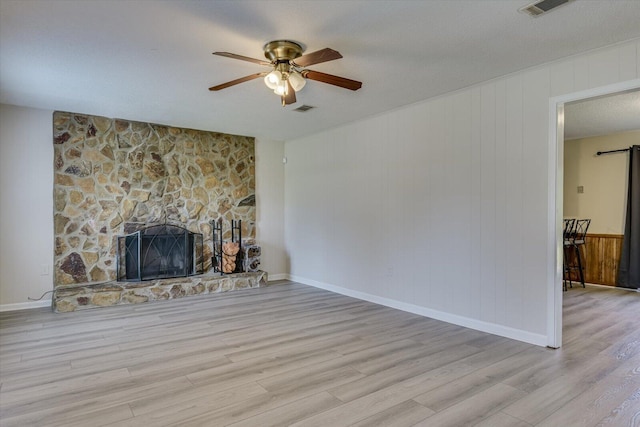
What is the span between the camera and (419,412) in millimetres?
2305

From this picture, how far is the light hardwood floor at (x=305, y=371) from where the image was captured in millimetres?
2279

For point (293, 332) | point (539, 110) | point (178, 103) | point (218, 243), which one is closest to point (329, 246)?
point (218, 243)

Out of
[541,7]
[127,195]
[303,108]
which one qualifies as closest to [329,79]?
[541,7]

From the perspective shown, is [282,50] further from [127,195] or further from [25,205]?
[25,205]

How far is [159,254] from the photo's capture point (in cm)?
568

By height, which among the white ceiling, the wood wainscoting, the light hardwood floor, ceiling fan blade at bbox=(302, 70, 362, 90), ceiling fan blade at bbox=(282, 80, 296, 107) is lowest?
the light hardwood floor

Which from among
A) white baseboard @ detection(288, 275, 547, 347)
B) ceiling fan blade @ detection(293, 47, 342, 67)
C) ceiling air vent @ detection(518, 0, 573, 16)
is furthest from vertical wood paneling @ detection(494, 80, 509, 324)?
ceiling fan blade @ detection(293, 47, 342, 67)

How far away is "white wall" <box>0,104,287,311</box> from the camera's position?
185 inches

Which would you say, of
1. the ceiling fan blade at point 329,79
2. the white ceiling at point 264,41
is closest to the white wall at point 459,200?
the white ceiling at point 264,41

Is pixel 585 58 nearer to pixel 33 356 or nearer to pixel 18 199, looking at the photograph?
pixel 33 356

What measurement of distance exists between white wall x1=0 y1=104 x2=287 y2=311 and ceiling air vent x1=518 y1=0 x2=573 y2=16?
18.0 feet

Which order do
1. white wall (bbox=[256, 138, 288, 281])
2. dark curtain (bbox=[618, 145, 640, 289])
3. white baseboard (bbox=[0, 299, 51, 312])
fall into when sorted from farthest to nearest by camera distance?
white wall (bbox=[256, 138, 288, 281]) < dark curtain (bbox=[618, 145, 640, 289]) < white baseboard (bbox=[0, 299, 51, 312])

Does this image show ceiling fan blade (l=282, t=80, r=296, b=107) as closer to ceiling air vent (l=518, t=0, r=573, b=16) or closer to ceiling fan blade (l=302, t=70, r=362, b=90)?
ceiling fan blade (l=302, t=70, r=362, b=90)

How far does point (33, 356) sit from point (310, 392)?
2.47m
